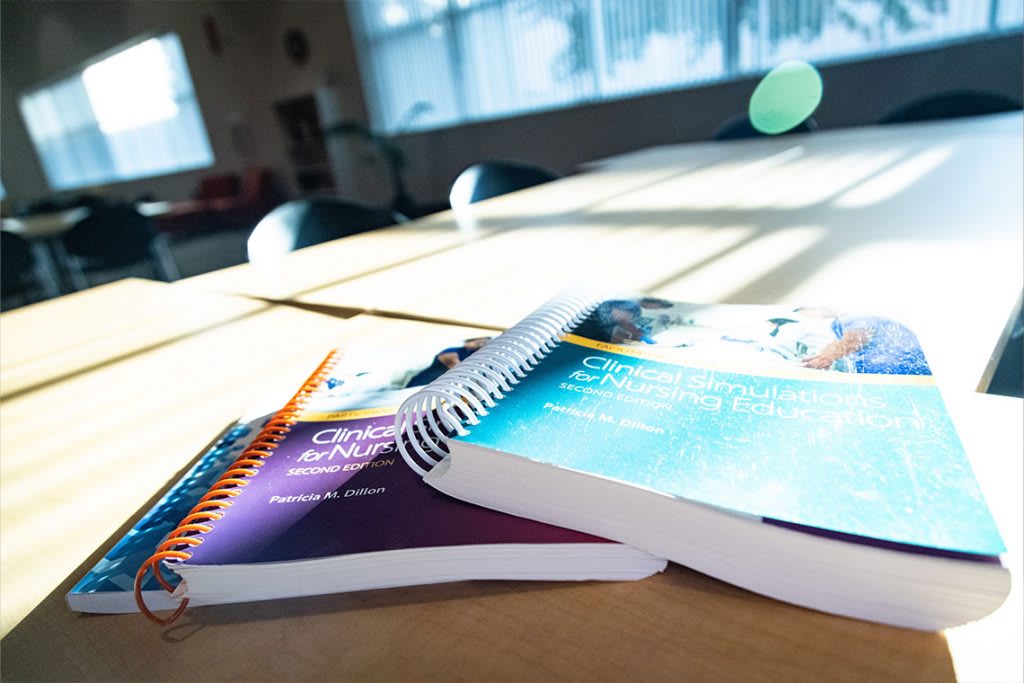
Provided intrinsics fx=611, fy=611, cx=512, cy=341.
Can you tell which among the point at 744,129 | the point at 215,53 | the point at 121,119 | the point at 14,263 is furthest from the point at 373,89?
the point at 121,119

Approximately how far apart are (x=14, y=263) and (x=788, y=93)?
15.0 feet

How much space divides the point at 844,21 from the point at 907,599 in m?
4.15

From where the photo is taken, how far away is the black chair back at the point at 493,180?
1.73 metres

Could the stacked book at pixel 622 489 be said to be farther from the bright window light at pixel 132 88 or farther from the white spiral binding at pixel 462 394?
the bright window light at pixel 132 88

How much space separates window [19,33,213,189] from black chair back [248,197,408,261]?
775 centimetres

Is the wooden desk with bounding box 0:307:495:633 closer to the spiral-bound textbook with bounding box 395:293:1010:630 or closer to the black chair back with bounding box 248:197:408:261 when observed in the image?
the spiral-bound textbook with bounding box 395:293:1010:630

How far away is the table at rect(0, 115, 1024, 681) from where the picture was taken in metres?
0.27

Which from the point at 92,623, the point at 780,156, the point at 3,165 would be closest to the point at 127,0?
the point at 3,165

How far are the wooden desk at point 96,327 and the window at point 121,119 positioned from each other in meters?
8.09

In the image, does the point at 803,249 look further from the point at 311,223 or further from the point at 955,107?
the point at 955,107

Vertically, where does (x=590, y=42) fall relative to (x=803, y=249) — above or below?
above

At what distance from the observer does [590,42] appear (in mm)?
4625

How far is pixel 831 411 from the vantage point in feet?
1.05

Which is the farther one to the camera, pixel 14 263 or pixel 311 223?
pixel 14 263
